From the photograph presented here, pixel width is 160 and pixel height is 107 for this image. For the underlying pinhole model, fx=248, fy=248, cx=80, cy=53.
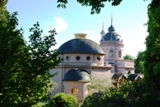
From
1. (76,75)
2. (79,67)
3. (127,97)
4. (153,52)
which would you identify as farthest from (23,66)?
(79,67)

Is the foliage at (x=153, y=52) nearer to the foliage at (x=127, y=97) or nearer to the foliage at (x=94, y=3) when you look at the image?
the foliage at (x=127, y=97)

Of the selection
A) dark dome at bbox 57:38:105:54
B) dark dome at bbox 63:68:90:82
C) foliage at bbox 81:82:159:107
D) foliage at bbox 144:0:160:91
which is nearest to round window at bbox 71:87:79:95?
dark dome at bbox 63:68:90:82

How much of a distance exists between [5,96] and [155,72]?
11.8 metres

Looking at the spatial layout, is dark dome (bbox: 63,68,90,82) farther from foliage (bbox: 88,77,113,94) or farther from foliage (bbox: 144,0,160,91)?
foliage (bbox: 144,0,160,91)

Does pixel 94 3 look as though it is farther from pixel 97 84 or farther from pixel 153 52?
pixel 97 84

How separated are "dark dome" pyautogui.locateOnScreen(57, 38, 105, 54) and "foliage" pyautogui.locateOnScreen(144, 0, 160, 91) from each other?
17878mm

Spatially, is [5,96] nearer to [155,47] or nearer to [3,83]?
[3,83]

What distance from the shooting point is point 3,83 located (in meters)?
8.01

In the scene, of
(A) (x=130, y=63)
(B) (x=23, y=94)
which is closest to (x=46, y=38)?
(B) (x=23, y=94)

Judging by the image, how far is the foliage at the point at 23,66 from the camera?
314 inches

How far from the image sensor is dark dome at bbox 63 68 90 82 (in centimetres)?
3303

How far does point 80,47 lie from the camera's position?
36.9m

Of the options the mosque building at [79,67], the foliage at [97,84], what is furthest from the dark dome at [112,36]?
the foliage at [97,84]

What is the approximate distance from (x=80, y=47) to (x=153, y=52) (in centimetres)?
2087
